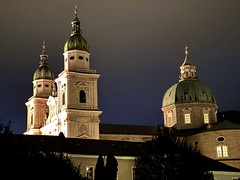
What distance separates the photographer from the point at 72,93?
80.9 m

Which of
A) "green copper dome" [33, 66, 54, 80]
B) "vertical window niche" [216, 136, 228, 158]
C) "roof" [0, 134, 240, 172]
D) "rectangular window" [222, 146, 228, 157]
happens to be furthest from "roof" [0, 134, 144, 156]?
"green copper dome" [33, 66, 54, 80]

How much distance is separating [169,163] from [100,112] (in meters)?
33.3

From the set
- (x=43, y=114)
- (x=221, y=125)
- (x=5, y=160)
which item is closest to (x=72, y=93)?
(x=43, y=114)

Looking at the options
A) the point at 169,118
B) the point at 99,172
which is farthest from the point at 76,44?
the point at 99,172

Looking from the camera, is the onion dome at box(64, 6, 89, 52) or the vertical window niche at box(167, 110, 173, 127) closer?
the onion dome at box(64, 6, 89, 52)

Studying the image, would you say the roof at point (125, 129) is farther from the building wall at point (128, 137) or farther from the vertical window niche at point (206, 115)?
the vertical window niche at point (206, 115)

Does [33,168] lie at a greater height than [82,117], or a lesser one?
lesser

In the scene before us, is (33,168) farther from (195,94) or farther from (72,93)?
(195,94)

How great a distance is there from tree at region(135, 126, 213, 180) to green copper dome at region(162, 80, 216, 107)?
1455 inches

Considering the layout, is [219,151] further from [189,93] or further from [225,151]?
[189,93]

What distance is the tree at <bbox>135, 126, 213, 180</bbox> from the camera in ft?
157

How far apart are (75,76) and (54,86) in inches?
693

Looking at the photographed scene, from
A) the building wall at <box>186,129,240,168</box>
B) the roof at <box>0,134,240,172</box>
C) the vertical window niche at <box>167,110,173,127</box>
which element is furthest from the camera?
the vertical window niche at <box>167,110,173,127</box>

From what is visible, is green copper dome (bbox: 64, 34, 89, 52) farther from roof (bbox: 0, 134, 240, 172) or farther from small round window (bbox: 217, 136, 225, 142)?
roof (bbox: 0, 134, 240, 172)
